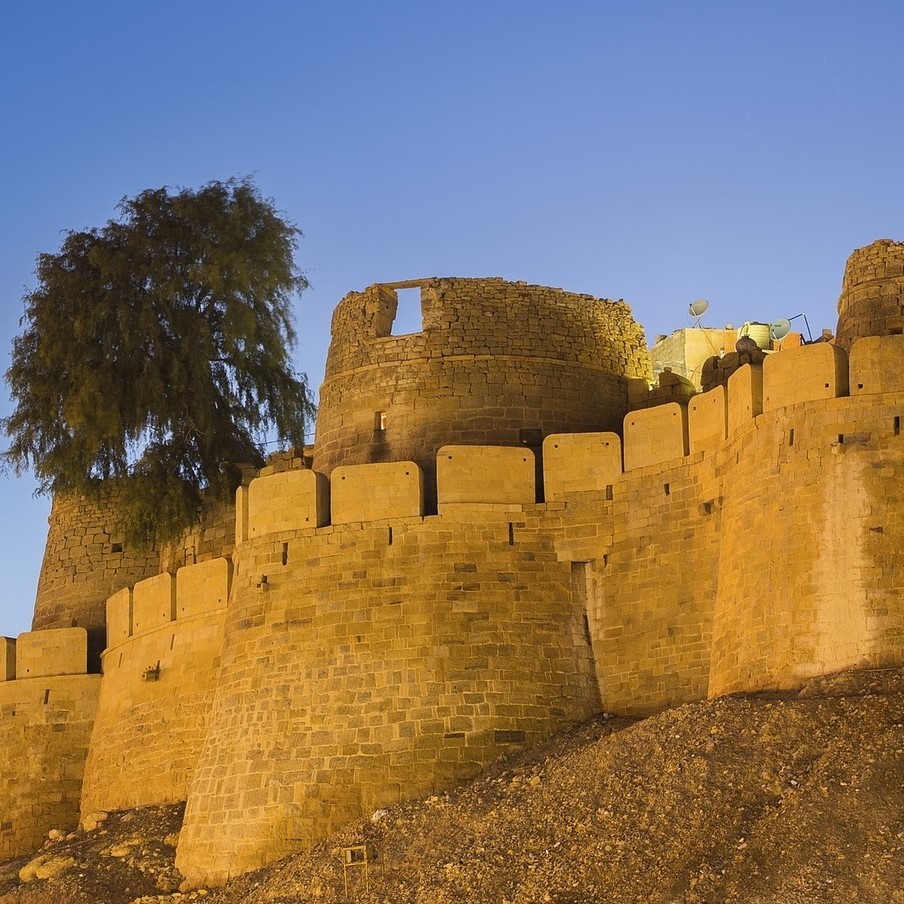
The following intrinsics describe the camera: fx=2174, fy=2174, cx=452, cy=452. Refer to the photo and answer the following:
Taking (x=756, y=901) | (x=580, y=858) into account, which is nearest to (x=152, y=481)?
(x=580, y=858)

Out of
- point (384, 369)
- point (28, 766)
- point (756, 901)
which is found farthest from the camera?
point (28, 766)

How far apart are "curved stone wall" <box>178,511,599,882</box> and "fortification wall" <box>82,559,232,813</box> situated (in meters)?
1.88

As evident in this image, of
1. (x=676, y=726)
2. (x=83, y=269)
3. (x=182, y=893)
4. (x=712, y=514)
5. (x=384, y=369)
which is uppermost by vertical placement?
(x=83, y=269)

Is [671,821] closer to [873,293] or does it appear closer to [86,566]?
[873,293]

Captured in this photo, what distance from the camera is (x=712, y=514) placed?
2145 centimetres

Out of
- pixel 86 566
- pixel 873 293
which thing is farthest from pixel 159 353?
pixel 873 293

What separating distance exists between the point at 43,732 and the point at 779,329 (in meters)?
10.7

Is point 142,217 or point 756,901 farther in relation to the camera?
point 142,217

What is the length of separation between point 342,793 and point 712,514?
180 inches

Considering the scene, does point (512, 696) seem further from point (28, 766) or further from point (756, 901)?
point (28, 766)

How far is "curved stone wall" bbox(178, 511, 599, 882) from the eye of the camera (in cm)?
2147

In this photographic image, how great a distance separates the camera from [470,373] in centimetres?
2445

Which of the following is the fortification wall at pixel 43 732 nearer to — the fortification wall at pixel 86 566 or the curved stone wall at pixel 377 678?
the fortification wall at pixel 86 566

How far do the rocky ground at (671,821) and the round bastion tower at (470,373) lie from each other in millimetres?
4231
